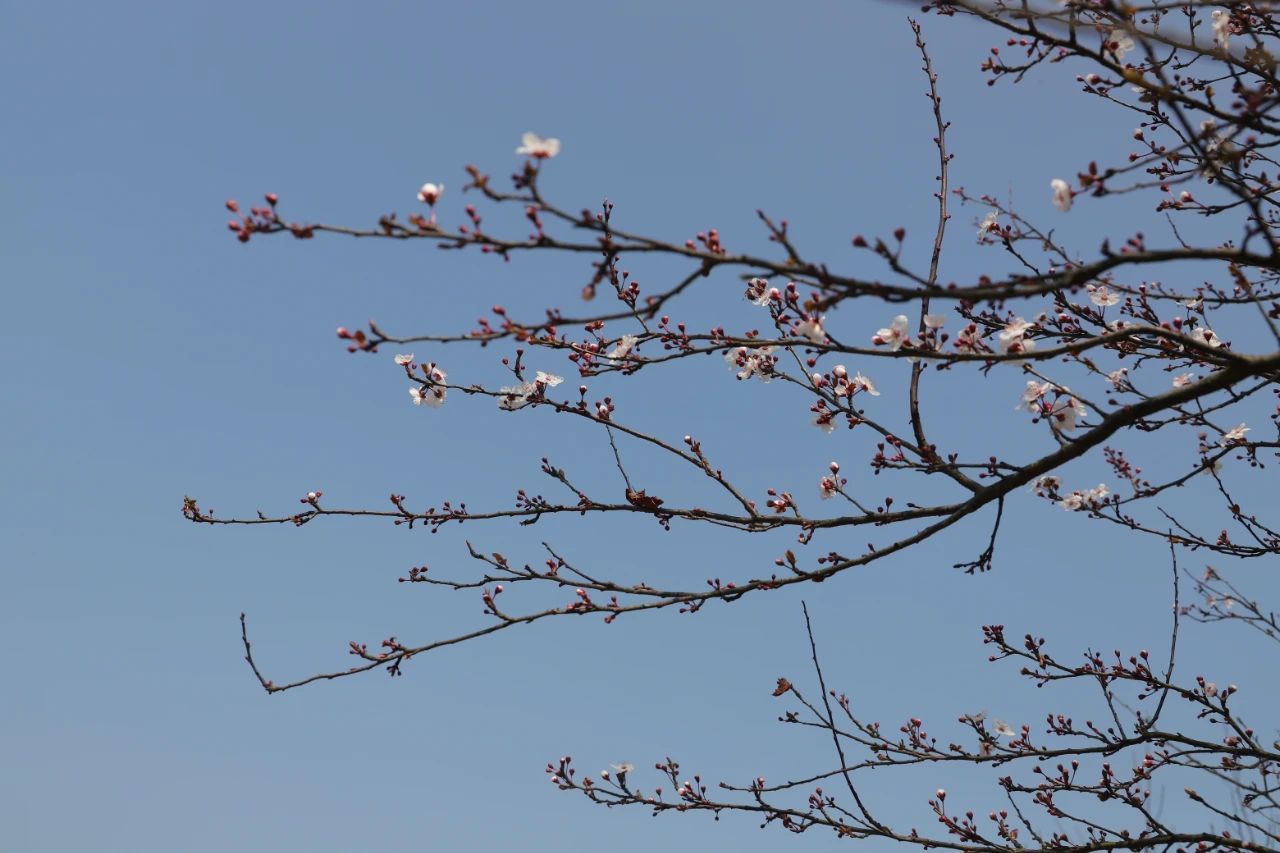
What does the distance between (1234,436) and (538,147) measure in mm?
4064

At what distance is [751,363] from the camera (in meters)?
4.09

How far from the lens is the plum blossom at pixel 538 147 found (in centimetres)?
241

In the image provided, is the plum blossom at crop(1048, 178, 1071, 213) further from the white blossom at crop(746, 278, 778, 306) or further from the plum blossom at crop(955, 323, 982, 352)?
the white blossom at crop(746, 278, 778, 306)

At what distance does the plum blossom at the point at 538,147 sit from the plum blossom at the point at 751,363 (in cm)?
175

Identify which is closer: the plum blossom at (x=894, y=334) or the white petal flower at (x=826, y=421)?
the plum blossom at (x=894, y=334)

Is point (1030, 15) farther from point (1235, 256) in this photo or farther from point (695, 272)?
point (695, 272)

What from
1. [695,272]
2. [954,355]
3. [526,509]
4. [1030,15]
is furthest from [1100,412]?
[526,509]

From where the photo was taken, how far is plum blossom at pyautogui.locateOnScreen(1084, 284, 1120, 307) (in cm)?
452

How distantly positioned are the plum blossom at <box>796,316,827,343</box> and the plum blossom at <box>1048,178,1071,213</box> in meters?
0.88

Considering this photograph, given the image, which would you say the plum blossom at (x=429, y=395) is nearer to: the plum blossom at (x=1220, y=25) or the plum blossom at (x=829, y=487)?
the plum blossom at (x=829, y=487)

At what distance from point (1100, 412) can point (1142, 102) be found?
2.24m

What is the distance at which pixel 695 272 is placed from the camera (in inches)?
91.7

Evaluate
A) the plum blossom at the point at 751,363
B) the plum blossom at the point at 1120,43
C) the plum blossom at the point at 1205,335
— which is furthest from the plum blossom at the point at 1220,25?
the plum blossom at the point at 751,363

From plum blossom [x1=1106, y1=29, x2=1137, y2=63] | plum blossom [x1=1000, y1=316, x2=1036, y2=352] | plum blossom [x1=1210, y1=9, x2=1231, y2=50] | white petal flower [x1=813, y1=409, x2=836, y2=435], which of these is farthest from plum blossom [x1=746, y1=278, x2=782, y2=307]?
plum blossom [x1=1210, y1=9, x2=1231, y2=50]
